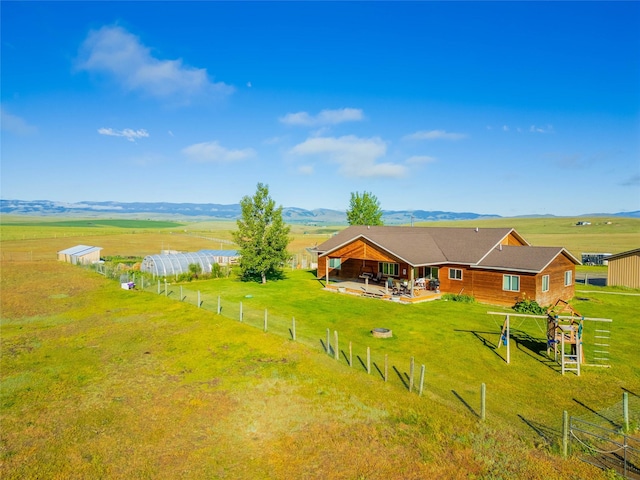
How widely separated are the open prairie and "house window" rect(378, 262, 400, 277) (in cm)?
1029

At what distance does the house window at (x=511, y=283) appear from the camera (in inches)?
1180

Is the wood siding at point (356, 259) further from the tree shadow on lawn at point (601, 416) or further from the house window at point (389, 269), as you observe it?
the tree shadow on lawn at point (601, 416)

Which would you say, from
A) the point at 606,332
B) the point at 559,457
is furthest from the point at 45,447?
the point at 606,332

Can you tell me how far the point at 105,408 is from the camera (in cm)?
1374

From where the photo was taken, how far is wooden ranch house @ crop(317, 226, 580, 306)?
3009 centimetres

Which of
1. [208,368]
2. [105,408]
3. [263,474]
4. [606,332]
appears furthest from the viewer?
[606,332]

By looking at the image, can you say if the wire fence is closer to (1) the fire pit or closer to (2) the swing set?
(2) the swing set

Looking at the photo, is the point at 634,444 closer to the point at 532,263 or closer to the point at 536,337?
the point at 536,337

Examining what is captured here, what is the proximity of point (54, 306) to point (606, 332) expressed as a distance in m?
36.9

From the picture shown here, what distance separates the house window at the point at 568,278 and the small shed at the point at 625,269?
8.37 m

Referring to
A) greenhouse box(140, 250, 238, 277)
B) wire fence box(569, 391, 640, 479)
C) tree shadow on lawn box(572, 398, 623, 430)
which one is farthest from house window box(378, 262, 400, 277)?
wire fence box(569, 391, 640, 479)

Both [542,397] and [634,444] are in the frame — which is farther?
[542,397]

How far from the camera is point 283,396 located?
1466 centimetres

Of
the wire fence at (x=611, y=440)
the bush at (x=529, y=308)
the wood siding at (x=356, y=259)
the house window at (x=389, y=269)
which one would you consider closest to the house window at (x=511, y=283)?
the bush at (x=529, y=308)
